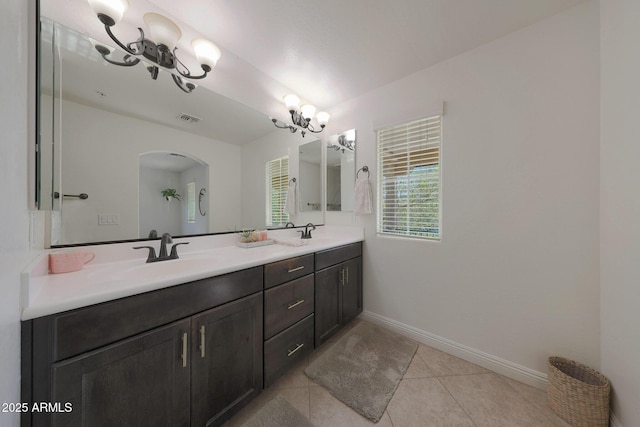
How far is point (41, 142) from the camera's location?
0.89 m

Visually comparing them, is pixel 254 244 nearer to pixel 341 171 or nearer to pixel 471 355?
pixel 341 171

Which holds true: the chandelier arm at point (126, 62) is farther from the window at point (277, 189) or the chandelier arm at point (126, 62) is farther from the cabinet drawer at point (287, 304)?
the cabinet drawer at point (287, 304)

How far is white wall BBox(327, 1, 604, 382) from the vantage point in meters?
1.25

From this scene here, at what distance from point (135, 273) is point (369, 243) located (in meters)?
1.83

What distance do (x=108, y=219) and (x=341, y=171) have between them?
6.43 feet

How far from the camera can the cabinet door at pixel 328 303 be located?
165 centimetres

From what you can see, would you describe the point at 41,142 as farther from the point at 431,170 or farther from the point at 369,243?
the point at 431,170

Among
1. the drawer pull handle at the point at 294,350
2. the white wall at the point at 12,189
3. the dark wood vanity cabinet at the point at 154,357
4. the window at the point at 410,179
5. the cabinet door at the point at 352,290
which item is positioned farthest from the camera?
the cabinet door at the point at 352,290

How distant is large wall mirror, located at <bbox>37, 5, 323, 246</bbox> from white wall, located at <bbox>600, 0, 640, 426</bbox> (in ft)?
7.47

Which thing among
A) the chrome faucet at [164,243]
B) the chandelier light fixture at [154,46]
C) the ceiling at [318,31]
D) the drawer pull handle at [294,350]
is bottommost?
the drawer pull handle at [294,350]

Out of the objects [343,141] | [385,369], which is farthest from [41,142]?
[385,369]

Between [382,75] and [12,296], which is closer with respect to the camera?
[12,296]

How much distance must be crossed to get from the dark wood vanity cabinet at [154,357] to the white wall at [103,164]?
618 millimetres

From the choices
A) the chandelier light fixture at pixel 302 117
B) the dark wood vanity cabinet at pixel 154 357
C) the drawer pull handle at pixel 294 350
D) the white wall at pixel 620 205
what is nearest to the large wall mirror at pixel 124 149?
the chandelier light fixture at pixel 302 117
